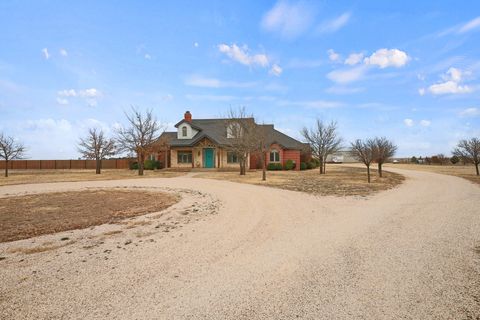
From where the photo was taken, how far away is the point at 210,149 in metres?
32.7

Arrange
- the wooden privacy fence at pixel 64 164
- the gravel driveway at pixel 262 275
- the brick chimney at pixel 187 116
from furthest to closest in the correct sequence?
1. the wooden privacy fence at pixel 64 164
2. the brick chimney at pixel 187 116
3. the gravel driveway at pixel 262 275

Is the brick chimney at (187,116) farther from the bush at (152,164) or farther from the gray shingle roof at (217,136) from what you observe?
the bush at (152,164)

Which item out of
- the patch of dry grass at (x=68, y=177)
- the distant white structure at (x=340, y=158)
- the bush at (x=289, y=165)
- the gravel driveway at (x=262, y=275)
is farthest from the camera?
the distant white structure at (x=340, y=158)

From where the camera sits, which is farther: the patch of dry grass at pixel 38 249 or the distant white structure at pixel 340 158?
the distant white structure at pixel 340 158

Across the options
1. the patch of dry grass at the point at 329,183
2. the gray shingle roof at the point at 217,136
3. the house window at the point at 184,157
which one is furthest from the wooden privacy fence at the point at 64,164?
the patch of dry grass at the point at 329,183

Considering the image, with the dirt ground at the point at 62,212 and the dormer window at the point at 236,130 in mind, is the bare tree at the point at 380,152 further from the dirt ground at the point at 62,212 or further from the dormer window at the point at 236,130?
the dirt ground at the point at 62,212

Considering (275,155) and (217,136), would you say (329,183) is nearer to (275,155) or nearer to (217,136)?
(275,155)

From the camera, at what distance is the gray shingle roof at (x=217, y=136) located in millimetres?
32312

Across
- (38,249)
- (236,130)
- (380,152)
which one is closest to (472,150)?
(380,152)

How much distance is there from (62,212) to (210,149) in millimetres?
23921

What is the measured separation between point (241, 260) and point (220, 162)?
28.1 m

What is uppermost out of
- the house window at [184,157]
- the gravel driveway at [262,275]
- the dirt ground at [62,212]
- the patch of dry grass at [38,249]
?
the house window at [184,157]

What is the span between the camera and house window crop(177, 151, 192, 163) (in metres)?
33.4

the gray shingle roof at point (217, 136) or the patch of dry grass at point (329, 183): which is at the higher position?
the gray shingle roof at point (217, 136)
